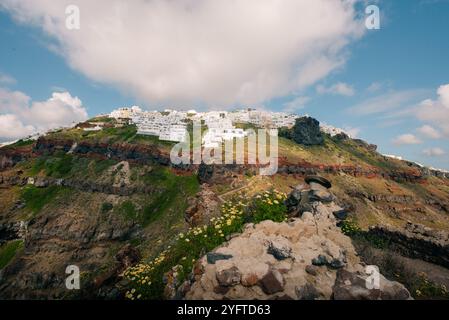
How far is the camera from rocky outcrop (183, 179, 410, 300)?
948 centimetres

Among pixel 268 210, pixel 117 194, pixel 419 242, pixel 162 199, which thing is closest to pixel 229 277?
pixel 268 210

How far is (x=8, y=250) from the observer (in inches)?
3027

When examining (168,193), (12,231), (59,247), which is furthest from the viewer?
(12,231)

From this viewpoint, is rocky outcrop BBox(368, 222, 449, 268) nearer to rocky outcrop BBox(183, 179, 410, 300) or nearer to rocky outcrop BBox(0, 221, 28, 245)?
rocky outcrop BBox(183, 179, 410, 300)

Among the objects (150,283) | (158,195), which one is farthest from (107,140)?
(150,283)

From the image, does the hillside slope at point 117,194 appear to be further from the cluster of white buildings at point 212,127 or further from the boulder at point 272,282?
the boulder at point 272,282

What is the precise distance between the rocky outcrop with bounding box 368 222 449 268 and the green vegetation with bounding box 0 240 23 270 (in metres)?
81.9

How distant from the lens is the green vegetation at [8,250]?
73425mm

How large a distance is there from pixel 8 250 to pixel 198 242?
274 feet

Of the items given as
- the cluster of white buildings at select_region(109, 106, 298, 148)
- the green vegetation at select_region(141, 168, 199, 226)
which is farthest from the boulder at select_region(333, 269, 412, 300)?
the cluster of white buildings at select_region(109, 106, 298, 148)

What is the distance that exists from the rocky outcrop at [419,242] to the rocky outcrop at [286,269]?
4.22 metres

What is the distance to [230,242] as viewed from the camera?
40.4 ft

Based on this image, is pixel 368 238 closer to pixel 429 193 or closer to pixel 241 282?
pixel 241 282

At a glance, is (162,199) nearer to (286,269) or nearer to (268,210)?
(268,210)
